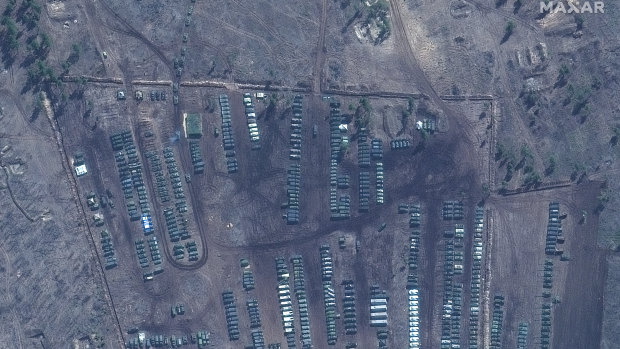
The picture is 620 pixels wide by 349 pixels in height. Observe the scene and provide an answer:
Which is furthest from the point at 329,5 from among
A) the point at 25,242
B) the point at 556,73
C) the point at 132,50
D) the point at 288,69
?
the point at 25,242

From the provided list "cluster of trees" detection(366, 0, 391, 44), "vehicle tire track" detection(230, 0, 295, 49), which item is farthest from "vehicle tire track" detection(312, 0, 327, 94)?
"cluster of trees" detection(366, 0, 391, 44)

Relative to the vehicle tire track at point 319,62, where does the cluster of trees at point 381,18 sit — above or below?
above

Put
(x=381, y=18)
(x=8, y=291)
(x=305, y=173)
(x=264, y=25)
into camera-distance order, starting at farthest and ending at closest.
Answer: (x=381, y=18), (x=264, y=25), (x=305, y=173), (x=8, y=291)

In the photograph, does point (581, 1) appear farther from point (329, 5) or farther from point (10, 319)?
point (10, 319)

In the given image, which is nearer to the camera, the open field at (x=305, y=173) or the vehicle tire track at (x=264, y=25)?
the open field at (x=305, y=173)

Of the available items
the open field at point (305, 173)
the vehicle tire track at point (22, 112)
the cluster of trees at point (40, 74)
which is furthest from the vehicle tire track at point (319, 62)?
the vehicle tire track at point (22, 112)

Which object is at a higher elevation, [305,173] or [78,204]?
[305,173]

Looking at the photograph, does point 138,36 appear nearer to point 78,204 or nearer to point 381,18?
point 78,204

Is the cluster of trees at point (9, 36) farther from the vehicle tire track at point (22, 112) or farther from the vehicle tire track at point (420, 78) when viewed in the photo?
the vehicle tire track at point (420, 78)

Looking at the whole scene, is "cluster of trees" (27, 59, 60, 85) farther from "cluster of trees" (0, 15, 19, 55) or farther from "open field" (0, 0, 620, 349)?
"cluster of trees" (0, 15, 19, 55)

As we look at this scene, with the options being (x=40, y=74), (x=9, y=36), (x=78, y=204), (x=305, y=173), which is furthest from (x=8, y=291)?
(x=305, y=173)

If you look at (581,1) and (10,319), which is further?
(581,1)
